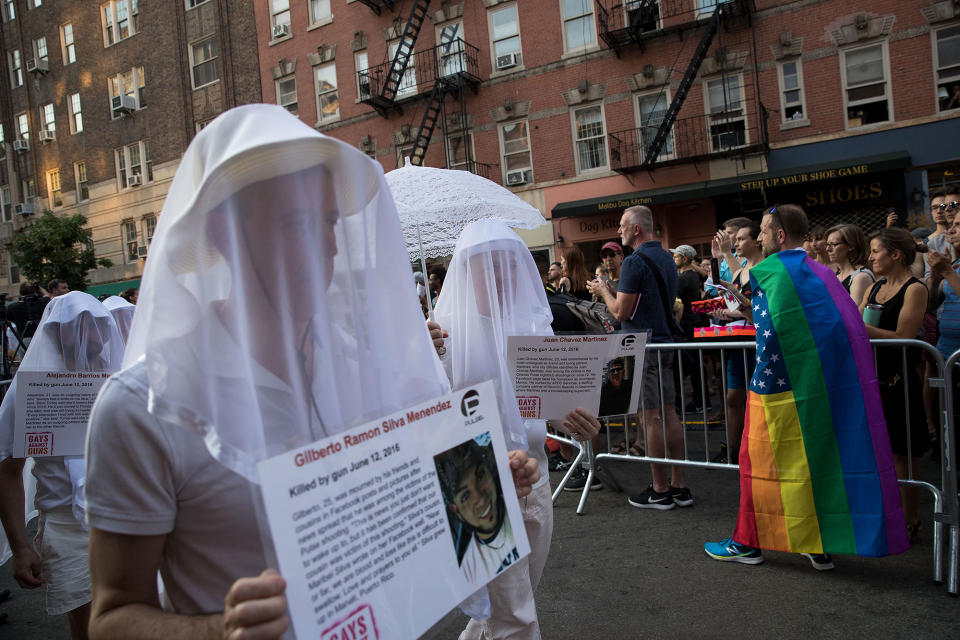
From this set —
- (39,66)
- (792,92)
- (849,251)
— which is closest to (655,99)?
(792,92)

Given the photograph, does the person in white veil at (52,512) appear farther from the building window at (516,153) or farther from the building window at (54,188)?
the building window at (54,188)

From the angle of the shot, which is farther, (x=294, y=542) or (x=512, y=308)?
(x=512, y=308)

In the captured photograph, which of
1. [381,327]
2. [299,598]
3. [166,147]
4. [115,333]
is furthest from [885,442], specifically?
[166,147]

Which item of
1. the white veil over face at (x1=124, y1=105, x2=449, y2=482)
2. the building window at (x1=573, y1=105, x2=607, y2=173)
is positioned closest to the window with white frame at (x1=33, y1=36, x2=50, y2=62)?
the building window at (x1=573, y1=105, x2=607, y2=173)

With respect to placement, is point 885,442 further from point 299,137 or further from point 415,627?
point 299,137

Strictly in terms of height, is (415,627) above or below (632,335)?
below

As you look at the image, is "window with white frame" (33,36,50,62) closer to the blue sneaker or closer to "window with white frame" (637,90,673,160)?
"window with white frame" (637,90,673,160)

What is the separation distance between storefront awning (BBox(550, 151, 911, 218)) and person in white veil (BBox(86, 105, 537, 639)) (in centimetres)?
1487

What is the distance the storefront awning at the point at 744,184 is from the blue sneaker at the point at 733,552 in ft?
40.1

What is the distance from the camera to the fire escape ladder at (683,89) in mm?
15524

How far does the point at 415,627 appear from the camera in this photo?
1.12 metres

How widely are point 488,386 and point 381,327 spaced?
29 cm

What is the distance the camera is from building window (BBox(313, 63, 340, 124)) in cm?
2241

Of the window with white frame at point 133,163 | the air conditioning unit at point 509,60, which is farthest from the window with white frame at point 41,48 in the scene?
the air conditioning unit at point 509,60
